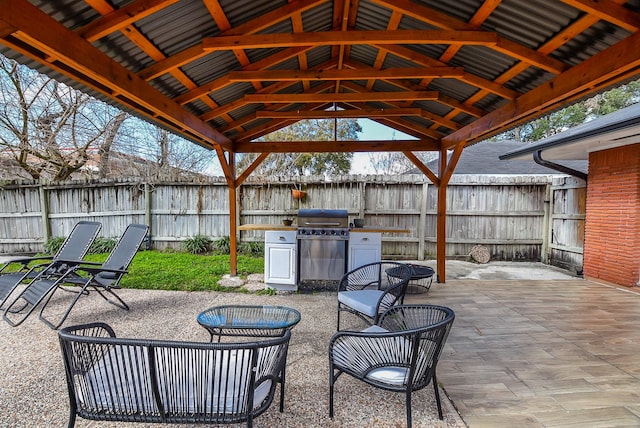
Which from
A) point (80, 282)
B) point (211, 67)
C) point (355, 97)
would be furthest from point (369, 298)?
point (80, 282)

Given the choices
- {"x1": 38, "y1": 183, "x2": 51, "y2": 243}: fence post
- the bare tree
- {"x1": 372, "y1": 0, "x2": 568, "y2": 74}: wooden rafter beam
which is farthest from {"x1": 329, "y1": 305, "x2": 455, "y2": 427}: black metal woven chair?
{"x1": 38, "y1": 183, "x2": 51, "y2": 243}: fence post

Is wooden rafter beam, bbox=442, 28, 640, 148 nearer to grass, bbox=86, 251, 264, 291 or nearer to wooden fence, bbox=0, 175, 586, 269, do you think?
wooden fence, bbox=0, 175, 586, 269

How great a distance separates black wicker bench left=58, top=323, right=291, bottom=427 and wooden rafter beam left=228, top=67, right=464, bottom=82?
263 centimetres

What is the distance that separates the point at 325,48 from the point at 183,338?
134 inches

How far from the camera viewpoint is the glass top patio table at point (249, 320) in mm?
2445

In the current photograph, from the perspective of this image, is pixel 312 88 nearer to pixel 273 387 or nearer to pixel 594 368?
pixel 273 387

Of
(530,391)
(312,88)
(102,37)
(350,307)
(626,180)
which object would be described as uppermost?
(312,88)

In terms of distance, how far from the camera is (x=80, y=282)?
11.5ft

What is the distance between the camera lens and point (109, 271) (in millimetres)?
3602

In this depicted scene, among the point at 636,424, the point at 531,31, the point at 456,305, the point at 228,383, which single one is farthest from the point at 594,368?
the point at 228,383

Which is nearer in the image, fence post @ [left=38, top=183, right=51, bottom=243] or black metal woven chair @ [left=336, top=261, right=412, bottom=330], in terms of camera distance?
black metal woven chair @ [left=336, top=261, right=412, bottom=330]

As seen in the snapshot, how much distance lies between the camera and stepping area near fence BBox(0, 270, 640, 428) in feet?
6.28

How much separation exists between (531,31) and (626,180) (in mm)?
4006

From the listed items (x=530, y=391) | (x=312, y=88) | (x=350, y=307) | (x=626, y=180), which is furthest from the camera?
(x=626, y=180)
